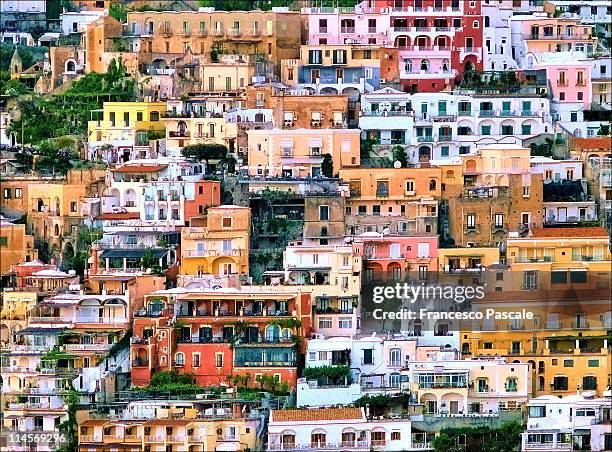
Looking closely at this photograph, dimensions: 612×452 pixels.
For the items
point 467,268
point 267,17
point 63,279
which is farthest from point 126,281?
point 267,17

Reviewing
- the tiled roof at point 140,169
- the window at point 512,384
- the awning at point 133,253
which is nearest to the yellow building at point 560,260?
the window at point 512,384

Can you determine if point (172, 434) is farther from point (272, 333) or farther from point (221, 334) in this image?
point (272, 333)

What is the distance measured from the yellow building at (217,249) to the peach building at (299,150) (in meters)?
3.07

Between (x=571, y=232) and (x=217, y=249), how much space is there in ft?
20.1

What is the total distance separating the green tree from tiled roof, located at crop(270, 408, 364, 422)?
28.2 ft

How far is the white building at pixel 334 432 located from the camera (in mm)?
53062

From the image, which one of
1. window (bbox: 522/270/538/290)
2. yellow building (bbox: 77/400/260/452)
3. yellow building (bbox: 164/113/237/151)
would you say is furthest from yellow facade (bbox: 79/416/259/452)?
yellow building (bbox: 164/113/237/151)

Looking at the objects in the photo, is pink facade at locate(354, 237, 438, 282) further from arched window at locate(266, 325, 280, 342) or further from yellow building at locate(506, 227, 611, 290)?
arched window at locate(266, 325, 280, 342)

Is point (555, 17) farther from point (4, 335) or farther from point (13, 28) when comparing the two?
point (4, 335)

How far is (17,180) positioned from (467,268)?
8790 millimetres

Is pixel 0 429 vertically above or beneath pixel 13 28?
beneath

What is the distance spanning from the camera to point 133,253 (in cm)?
5866

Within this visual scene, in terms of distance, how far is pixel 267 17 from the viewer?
66688mm

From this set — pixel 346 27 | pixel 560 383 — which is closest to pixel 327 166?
pixel 346 27
